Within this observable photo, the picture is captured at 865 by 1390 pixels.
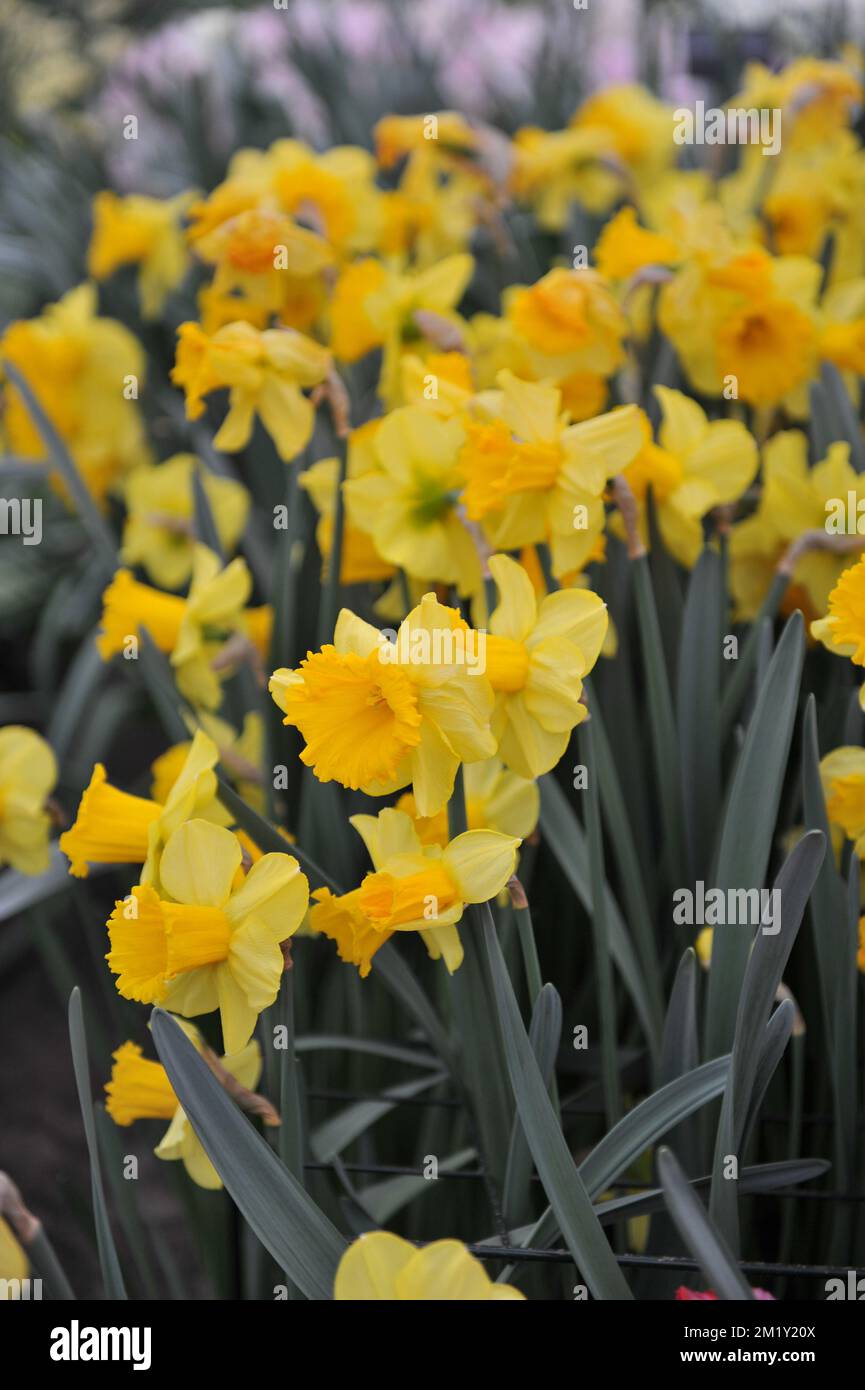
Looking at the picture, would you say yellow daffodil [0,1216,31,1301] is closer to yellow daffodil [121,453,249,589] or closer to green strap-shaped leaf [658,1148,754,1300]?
green strap-shaped leaf [658,1148,754,1300]

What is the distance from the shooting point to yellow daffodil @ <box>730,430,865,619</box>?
965 mm

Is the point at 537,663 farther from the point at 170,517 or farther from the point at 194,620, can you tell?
the point at 170,517

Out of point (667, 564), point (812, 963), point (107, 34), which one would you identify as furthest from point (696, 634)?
point (107, 34)

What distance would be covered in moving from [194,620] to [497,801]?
0.34 metres

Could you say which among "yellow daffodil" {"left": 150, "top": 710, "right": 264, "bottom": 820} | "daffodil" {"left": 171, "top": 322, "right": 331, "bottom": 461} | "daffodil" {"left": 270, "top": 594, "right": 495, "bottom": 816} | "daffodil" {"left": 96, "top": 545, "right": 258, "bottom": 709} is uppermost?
"daffodil" {"left": 171, "top": 322, "right": 331, "bottom": 461}

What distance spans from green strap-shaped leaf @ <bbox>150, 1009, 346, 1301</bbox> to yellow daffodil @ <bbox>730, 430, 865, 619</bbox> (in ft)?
1.88

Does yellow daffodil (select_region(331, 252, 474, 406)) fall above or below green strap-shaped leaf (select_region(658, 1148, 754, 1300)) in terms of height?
above

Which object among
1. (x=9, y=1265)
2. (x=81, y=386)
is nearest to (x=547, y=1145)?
(x=9, y=1265)

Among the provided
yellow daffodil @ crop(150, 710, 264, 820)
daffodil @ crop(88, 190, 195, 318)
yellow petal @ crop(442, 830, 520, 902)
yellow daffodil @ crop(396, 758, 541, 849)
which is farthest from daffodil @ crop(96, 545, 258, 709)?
daffodil @ crop(88, 190, 195, 318)

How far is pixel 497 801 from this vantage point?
2.56ft

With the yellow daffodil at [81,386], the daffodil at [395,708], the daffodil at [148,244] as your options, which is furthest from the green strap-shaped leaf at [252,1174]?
the daffodil at [148,244]

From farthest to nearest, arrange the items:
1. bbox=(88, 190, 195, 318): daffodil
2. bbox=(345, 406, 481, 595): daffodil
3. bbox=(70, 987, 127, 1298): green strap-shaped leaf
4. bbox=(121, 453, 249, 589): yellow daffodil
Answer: bbox=(88, 190, 195, 318): daffodil
bbox=(121, 453, 249, 589): yellow daffodil
bbox=(345, 406, 481, 595): daffodil
bbox=(70, 987, 127, 1298): green strap-shaped leaf

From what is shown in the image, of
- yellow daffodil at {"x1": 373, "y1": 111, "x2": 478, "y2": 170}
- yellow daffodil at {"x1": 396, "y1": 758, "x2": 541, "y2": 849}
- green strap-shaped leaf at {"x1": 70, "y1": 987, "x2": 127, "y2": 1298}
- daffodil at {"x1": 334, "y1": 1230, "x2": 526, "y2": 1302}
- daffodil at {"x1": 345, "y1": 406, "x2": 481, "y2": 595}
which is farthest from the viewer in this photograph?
yellow daffodil at {"x1": 373, "y1": 111, "x2": 478, "y2": 170}

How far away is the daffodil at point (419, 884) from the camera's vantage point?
64cm
